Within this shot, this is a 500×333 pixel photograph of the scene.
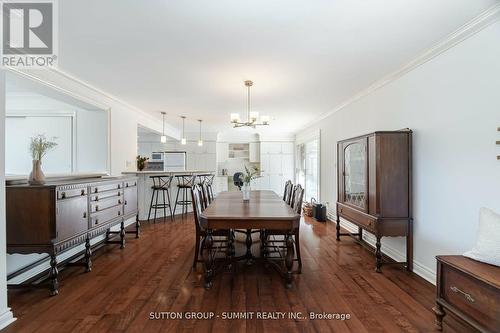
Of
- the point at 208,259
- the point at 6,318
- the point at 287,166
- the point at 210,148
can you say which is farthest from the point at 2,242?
the point at 287,166

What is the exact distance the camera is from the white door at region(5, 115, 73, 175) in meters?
4.30

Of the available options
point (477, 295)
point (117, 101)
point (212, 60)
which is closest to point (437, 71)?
point (477, 295)

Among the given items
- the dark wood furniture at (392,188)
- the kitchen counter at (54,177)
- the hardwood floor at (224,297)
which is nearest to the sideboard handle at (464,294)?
the hardwood floor at (224,297)

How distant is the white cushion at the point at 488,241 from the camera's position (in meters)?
1.67

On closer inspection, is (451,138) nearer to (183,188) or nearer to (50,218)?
(50,218)

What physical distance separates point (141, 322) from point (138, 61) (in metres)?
2.69

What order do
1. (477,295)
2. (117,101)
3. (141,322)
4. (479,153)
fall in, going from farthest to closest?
(117,101)
(479,153)
(141,322)
(477,295)

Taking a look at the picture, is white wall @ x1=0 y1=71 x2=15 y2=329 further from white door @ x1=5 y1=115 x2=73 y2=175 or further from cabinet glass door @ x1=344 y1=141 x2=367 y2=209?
cabinet glass door @ x1=344 y1=141 x2=367 y2=209

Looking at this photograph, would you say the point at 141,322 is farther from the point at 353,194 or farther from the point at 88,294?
the point at 353,194

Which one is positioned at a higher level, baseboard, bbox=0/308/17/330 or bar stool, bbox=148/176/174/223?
bar stool, bbox=148/176/174/223

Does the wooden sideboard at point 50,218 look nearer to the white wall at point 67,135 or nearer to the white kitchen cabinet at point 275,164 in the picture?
the white wall at point 67,135

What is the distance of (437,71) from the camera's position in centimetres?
261

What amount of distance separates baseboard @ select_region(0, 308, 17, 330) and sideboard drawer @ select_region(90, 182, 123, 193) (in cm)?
132

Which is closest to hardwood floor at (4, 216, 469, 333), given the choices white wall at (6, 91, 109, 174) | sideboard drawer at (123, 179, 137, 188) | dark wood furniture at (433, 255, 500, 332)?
dark wood furniture at (433, 255, 500, 332)
